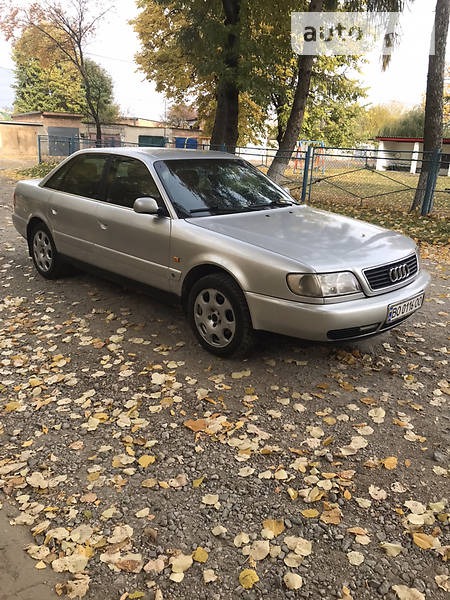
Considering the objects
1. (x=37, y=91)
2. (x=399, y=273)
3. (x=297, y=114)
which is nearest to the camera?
(x=399, y=273)

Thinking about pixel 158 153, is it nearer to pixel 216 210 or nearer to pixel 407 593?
pixel 216 210

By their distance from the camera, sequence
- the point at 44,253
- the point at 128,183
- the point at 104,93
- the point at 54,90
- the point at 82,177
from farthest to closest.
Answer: the point at 54,90 < the point at 104,93 < the point at 44,253 < the point at 82,177 < the point at 128,183

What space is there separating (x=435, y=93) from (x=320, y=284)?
10358mm

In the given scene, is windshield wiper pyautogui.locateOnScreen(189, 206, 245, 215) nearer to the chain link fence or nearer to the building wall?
the chain link fence

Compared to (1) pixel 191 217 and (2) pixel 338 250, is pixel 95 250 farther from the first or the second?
(2) pixel 338 250

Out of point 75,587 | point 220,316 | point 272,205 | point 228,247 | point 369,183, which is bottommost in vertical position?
point 75,587

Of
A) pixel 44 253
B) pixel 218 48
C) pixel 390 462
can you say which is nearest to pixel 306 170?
pixel 218 48

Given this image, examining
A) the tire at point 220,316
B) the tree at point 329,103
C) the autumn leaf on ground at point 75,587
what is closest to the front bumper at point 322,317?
the tire at point 220,316

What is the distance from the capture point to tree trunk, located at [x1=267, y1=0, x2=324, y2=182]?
12195 mm

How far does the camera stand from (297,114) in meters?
12.7

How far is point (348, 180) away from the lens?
15.5m

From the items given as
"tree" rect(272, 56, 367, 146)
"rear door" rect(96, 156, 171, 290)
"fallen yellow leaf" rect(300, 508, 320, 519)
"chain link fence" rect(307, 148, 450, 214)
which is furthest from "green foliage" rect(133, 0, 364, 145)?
"fallen yellow leaf" rect(300, 508, 320, 519)

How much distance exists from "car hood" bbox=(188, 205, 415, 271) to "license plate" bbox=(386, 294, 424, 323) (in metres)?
0.34

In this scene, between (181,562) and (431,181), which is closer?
(181,562)
